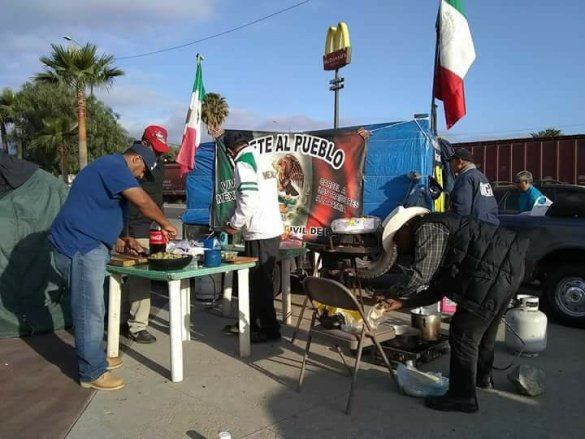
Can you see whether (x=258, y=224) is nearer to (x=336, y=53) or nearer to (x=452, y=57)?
(x=452, y=57)

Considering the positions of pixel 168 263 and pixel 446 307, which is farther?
pixel 446 307

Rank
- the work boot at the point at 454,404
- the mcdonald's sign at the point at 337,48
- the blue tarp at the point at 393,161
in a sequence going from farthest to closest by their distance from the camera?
1. the mcdonald's sign at the point at 337,48
2. the blue tarp at the point at 393,161
3. the work boot at the point at 454,404

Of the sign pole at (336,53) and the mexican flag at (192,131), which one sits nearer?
the mexican flag at (192,131)

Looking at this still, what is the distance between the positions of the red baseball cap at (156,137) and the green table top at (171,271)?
107 centimetres

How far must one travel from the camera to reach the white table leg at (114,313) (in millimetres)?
4859

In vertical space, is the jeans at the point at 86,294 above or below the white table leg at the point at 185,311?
above

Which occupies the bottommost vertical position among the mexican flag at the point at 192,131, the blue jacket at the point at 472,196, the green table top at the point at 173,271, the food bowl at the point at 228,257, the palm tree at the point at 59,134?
the green table top at the point at 173,271

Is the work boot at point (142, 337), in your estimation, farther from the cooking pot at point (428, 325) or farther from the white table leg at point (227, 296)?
the cooking pot at point (428, 325)

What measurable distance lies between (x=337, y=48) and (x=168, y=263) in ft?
52.1

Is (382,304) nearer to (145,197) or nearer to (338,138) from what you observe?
(145,197)

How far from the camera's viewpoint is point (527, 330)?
5059 millimetres

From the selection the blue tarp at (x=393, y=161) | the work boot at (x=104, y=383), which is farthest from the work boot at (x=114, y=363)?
the blue tarp at (x=393, y=161)

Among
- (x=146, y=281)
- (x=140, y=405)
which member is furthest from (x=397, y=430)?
(x=146, y=281)

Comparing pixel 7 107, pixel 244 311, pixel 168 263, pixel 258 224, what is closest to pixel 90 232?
pixel 168 263
